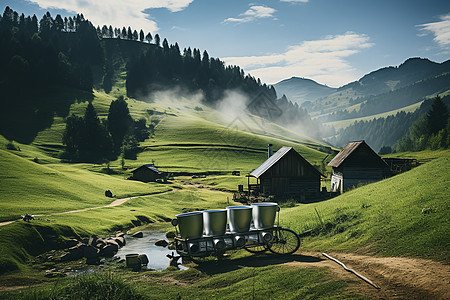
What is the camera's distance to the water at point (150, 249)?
75.4 feet

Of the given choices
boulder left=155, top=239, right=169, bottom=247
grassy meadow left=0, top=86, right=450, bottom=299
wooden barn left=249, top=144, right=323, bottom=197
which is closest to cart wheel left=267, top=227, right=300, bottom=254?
grassy meadow left=0, top=86, right=450, bottom=299

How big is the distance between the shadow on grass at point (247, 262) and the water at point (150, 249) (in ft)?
10.8

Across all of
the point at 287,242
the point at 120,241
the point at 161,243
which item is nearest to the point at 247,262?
the point at 287,242

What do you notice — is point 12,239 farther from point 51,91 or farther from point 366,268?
point 51,91

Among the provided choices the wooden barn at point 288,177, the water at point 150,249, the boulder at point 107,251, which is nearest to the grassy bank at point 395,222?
the water at point 150,249

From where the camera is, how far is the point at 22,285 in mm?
17828

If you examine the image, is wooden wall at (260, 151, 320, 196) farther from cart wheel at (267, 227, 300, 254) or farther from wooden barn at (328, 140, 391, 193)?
cart wheel at (267, 227, 300, 254)

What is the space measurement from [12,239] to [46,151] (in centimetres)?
10488

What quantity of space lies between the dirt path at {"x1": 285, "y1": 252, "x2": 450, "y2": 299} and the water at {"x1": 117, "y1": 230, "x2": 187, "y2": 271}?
1156 centimetres

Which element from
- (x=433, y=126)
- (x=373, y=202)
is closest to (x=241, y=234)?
(x=373, y=202)

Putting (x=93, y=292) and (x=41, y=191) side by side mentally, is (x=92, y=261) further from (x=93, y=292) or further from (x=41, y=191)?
(x=41, y=191)

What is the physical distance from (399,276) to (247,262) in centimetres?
826

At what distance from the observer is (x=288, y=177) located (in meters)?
50.7

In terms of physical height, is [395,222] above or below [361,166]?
below
